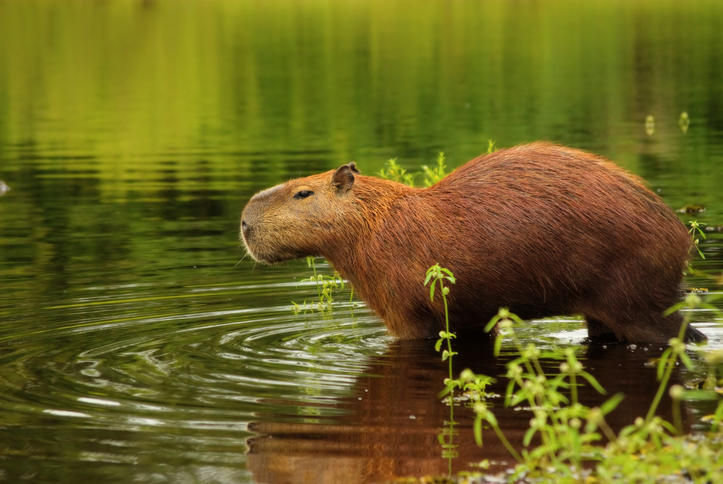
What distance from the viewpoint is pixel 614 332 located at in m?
8.48

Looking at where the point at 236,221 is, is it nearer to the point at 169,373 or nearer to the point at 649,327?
the point at 169,373

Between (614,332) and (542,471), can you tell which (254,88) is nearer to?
(614,332)

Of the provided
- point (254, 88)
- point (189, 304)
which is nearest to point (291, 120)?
point (254, 88)

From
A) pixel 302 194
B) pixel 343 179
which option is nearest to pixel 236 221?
pixel 302 194

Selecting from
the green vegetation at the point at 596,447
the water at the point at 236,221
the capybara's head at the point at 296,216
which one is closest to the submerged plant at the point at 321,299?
the water at the point at 236,221

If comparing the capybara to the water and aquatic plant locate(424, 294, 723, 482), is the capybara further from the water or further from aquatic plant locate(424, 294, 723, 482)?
aquatic plant locate(424, 294, 723, 482)

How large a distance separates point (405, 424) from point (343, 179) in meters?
2.53

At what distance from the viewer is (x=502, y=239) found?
324 inches

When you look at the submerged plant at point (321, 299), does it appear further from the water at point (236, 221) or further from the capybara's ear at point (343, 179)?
the capybara's ear at point (343, 179)

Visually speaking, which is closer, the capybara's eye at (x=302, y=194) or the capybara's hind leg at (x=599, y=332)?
the capybara's hind leg at (x=599, y=332)

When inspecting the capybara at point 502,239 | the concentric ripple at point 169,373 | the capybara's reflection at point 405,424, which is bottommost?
the capybara's reflection at point 405,424

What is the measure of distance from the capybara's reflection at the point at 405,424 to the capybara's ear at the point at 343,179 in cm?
116

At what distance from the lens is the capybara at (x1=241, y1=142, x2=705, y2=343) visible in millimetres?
8117

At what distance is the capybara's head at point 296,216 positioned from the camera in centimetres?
881
